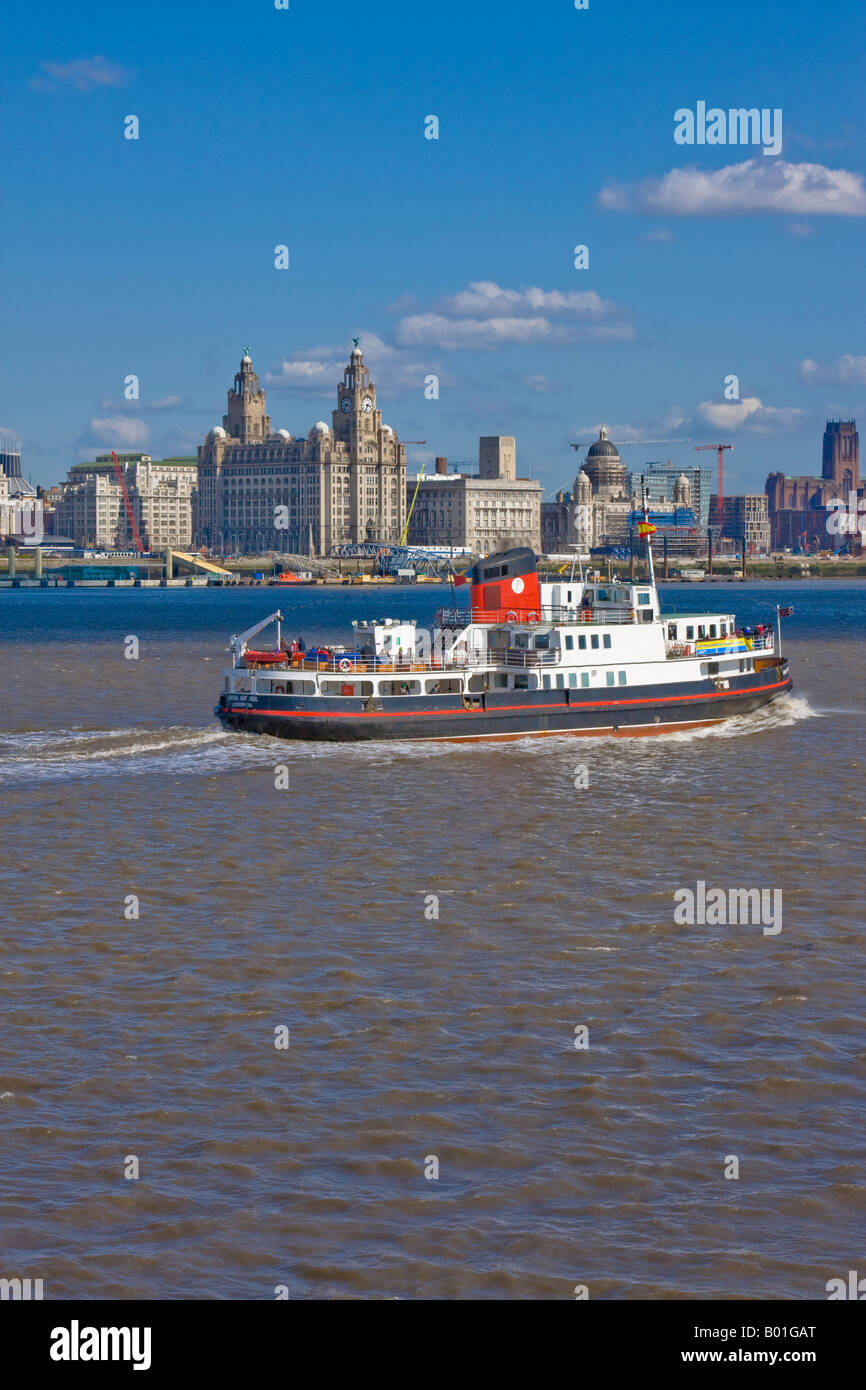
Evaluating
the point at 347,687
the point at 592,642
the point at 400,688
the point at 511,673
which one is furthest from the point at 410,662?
the point at 592,642

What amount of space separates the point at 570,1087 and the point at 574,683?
38.3 metres

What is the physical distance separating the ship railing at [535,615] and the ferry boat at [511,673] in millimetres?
51

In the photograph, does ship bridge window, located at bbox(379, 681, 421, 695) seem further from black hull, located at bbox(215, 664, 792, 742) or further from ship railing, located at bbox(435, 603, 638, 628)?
ship railing, located at bbox(435, 603, 638, 628)

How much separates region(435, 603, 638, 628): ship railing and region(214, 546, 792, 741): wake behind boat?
0.18 feet

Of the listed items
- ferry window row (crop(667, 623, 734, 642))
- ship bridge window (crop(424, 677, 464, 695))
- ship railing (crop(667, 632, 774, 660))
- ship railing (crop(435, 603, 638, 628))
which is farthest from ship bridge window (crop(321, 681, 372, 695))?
ferry window row (crop(667, 623, 734, 642))

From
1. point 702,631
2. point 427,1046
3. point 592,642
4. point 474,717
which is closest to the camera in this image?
point 427,1046

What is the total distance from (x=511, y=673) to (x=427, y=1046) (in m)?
36.5

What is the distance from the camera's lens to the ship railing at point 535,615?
6206 centimetres

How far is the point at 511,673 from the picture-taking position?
59125 mm

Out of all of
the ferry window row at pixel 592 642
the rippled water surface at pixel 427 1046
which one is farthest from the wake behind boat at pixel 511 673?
the rippled water surface at pixel 427 1046

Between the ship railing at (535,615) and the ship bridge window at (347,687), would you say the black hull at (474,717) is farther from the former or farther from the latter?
the ship railing at (535,615)

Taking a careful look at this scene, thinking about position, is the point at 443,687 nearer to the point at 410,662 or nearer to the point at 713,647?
the point at 410,662
